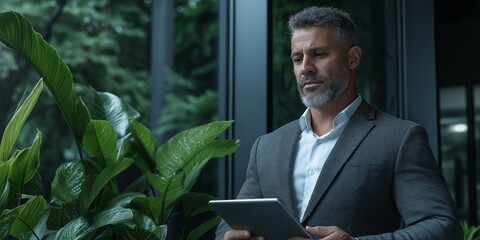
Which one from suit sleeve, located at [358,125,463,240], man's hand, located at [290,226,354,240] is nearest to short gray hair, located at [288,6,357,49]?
suit sleeve, located at [358,125,463,240]

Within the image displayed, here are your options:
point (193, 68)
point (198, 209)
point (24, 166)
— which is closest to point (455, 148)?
point (193, 68)

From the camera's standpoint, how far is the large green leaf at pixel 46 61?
2.08 m

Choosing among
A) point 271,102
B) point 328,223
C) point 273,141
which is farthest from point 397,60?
point 328,223

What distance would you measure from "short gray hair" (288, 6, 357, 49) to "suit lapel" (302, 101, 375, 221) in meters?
0.20

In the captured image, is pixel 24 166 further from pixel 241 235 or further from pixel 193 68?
pixel 193 68

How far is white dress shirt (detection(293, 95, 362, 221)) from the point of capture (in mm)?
1961

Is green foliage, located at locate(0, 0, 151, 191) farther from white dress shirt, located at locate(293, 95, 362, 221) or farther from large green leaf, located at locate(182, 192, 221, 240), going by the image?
white dress shirt, located at locate(293, 95, 362, 221)

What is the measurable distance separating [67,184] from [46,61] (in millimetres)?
357

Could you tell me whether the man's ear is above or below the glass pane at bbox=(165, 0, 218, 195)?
below

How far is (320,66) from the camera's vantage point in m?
1.98

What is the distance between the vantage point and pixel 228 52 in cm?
291

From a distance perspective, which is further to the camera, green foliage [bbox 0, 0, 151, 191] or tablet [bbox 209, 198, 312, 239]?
green foliage [bbox 0, 0, 151, 191]

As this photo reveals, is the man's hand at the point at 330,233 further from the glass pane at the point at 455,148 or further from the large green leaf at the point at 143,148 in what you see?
the glass pane at the point at 455,148

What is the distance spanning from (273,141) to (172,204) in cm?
52
